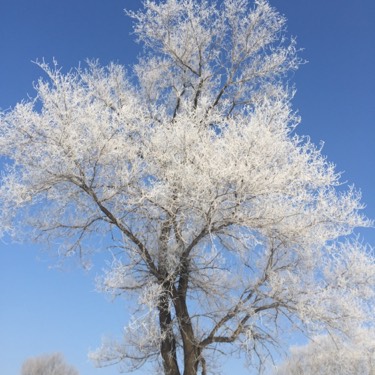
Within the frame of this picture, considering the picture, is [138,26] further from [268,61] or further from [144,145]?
[144,145]

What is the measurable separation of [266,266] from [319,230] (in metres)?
1.35

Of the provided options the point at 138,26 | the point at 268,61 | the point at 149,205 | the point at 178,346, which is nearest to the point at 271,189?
the point at 149,205

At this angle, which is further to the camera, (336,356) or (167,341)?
(336,356)

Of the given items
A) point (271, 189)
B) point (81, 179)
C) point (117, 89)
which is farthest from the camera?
point (117, 89)

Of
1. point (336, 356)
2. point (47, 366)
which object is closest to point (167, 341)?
point (336, 356)

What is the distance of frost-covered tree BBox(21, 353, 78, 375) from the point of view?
29859mm

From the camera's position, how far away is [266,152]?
8234 mm

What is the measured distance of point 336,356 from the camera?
13.9 metres

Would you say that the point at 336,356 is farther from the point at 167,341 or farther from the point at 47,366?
the point at 47,366

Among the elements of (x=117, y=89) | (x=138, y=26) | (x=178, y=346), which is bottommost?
(x=178, y=346)

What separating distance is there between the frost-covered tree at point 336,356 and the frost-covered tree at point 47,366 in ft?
43.1

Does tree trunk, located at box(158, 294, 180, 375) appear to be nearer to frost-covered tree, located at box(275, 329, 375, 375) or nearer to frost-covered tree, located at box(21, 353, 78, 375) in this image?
frost-covered tree, located at box(275, 329, 375, 375)

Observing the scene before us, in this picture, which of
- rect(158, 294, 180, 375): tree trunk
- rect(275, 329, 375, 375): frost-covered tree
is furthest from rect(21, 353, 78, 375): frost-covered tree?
rect(158, 294, 180, 375): tree trunk

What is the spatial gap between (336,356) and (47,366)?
834 inches
